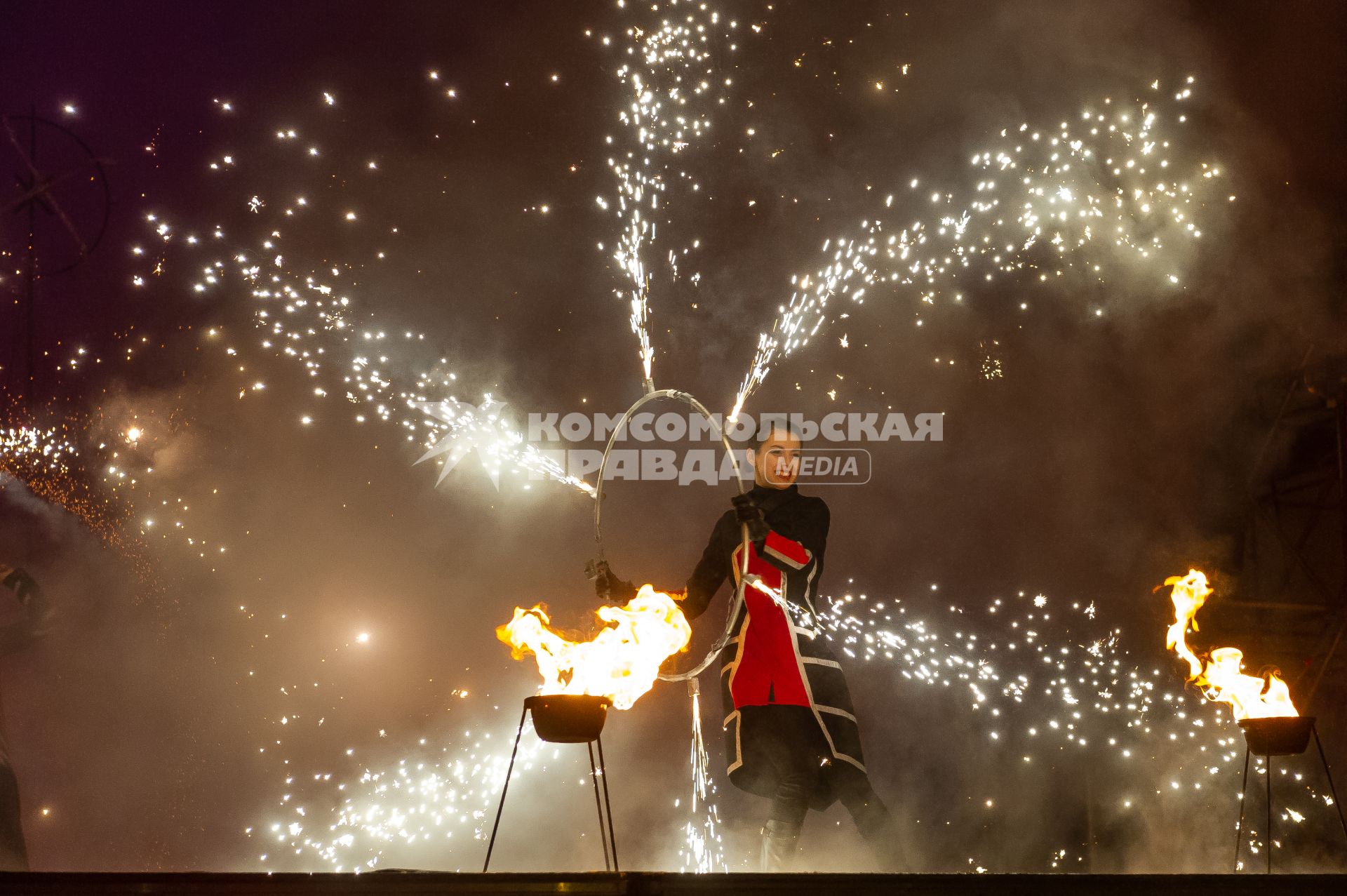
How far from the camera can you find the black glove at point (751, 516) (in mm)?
4043

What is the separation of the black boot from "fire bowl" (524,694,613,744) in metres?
1.13

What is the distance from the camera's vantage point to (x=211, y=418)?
6.64 metres

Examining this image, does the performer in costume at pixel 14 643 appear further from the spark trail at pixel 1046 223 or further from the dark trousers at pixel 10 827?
the spark trail at pixel 1046 223

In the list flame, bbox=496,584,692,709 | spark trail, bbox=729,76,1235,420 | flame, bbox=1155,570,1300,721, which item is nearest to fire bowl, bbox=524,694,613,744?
flame, bbox=496,584,692,709

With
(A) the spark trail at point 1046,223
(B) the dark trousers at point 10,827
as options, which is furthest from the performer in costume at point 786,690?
(B) the dark trousers at point 10,827

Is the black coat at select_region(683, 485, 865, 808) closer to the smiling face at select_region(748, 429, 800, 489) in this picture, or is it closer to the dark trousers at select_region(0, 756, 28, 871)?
the smiling face at select_region(748, 429, 800, 489)

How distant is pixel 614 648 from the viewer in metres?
3.76

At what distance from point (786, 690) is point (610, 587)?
988mm

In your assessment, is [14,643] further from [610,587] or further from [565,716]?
[565,716]

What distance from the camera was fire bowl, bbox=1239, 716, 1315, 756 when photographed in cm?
388

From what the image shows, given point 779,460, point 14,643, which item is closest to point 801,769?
point 779,460

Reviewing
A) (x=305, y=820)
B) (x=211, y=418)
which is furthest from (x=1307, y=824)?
(x=211, y=418)

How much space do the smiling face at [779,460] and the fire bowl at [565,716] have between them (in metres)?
1.74

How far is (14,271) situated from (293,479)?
2996mm
